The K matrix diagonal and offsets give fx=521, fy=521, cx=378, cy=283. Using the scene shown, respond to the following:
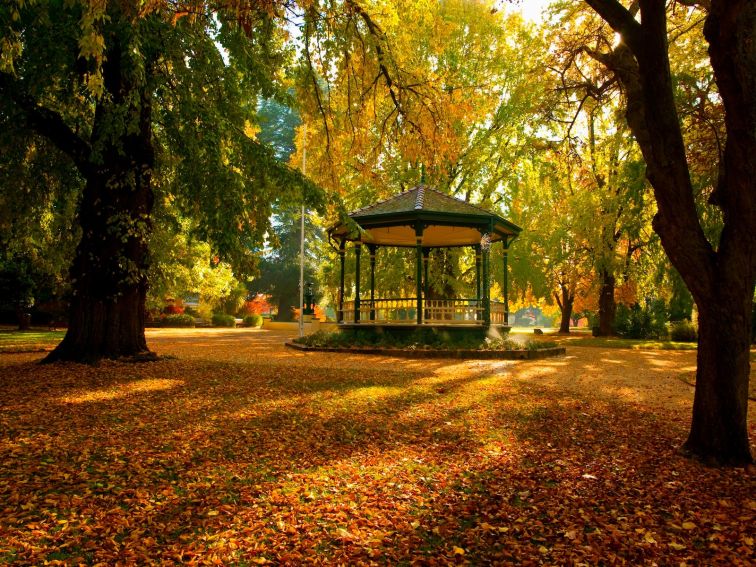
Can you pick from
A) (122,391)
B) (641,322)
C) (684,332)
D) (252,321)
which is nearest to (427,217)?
(122,391)

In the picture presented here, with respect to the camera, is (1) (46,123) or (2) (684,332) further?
(2) (684,332)

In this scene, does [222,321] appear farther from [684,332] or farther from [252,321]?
[684,332]

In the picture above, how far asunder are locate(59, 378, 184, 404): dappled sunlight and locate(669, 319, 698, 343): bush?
24132 millimetres

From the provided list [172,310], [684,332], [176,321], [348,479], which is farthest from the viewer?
[172,310]

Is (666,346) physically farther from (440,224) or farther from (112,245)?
Result: (112,245)

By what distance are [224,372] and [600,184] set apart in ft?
71.4

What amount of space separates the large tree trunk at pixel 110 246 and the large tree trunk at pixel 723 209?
806 centimetres

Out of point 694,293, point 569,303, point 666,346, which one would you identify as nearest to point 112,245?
point 694,293

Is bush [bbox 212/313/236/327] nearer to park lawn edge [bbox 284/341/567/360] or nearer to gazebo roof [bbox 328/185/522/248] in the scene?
gazebo roof [bbox 328/185/522/248]

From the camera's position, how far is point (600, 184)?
25375 millimetres

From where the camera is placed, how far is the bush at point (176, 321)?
3356cm

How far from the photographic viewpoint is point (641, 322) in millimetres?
27891

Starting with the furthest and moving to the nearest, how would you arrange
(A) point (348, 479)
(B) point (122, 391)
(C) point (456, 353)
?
(C) point (456, 353)
(B) point (122, 391)
(A) point (348, 479)

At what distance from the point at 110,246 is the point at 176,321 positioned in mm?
25517
